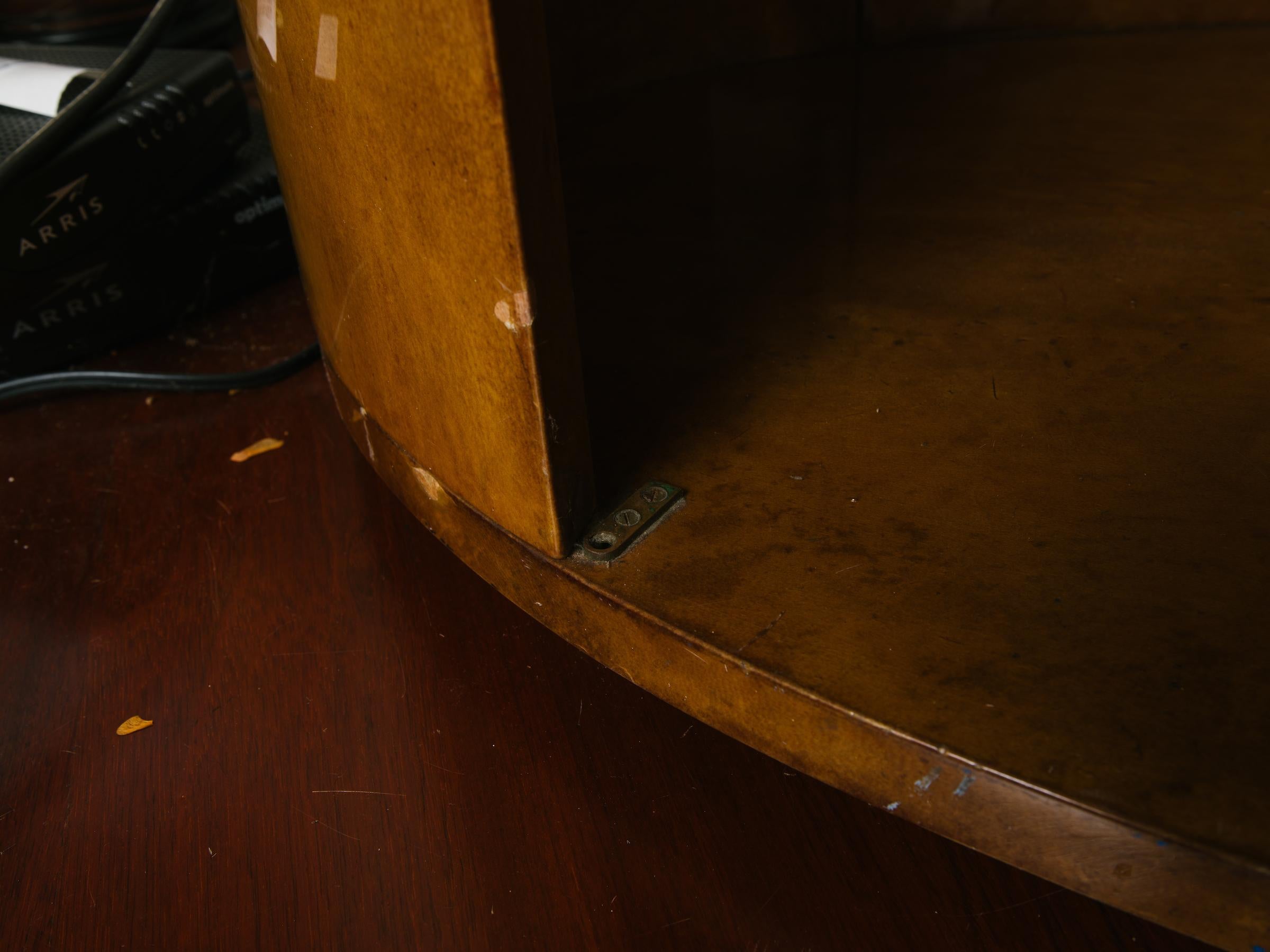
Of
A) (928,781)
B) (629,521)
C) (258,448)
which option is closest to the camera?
(928,781)

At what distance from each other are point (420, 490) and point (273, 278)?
1.46 feet

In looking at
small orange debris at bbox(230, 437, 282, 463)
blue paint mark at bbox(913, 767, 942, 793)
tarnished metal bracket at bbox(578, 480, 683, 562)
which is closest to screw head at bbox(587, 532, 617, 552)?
tarnished metal bracket at bbox(578, 480, 683, 562)

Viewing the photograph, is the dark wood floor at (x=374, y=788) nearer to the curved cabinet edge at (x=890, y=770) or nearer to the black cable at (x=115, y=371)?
the curved cabinet edge at (x=890, y=770)

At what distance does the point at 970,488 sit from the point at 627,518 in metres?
0.15

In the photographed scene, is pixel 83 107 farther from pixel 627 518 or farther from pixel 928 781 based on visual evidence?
pixel 928 781

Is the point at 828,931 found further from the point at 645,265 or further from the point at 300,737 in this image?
the point at 645,265

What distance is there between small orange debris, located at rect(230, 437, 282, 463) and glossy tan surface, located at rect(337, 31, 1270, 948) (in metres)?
0.15

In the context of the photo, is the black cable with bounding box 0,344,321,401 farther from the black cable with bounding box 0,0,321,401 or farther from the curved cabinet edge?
the curved cabinet edge

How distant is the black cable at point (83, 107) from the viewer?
24.9 inches

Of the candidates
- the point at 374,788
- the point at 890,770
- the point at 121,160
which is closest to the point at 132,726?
the point at 374,788

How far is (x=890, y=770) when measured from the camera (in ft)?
1.06

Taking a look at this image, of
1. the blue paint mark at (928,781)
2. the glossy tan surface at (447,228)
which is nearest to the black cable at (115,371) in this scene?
the glossy tan surface at (447,228)

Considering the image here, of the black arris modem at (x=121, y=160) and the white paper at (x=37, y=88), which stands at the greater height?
the white paper at (x=37, y=88)

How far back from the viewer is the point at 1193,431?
17.7 inches
